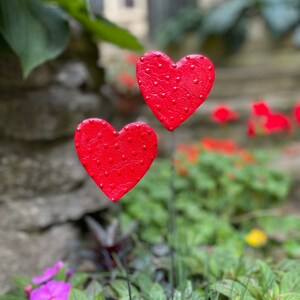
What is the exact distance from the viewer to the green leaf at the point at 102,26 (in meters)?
1.49

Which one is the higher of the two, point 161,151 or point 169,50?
point 169,50

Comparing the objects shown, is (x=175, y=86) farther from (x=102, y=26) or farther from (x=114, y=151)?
(x=102, y=26)

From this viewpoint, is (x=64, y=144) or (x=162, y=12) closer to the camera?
(x=64, y=144)

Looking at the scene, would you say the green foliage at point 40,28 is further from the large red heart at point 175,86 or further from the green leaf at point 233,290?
the green leaf at point 233,290

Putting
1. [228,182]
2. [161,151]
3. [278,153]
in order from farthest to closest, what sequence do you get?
1. [161,151]
2. [278,153]
3. [228,182]

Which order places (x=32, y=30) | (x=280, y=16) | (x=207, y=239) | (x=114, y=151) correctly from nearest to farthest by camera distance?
(x=114, y=151), (x=32, y=30), (x=207, y=239), (x=280, y=16)

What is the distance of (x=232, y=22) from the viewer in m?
3.79

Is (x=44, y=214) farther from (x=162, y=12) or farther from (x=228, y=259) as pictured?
(x=162, y=12)

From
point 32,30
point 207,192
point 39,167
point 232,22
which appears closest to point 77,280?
point 39,167

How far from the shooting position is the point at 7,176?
58.9 inches

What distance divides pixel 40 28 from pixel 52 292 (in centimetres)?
84

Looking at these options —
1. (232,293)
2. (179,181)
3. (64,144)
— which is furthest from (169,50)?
(232,293)

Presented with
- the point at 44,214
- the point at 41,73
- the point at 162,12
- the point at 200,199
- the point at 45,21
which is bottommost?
the point at 200,199

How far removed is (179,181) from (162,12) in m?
2.84
